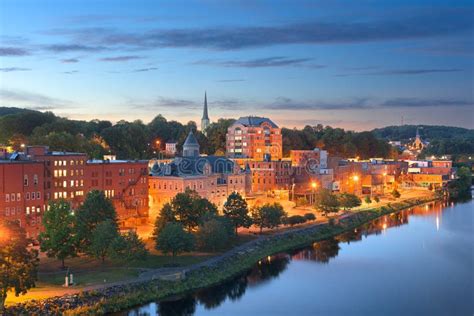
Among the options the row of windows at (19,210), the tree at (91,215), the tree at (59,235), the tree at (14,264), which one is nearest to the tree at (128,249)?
the tree at (91,215)

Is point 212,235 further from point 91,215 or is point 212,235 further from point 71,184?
point 71,184

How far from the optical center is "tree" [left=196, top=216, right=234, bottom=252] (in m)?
45.3

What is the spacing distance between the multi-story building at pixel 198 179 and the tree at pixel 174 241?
1864 cm

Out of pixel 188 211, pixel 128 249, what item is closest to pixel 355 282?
pixel 188 211

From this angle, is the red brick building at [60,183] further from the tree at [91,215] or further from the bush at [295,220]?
the bush at [295,220]

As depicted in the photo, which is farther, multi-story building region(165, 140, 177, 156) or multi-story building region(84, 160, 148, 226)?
multi-story building region(165, 140, 177, 156)

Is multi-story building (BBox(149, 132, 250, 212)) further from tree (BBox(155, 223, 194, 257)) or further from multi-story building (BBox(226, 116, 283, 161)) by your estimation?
multi-story building (BBox(226, 116, 283, 161))

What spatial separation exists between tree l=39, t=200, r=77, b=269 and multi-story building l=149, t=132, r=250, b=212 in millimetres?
20469

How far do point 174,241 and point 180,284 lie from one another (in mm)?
4004

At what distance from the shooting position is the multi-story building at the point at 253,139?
104 metres

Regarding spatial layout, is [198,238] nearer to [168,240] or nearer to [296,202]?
[168,240]

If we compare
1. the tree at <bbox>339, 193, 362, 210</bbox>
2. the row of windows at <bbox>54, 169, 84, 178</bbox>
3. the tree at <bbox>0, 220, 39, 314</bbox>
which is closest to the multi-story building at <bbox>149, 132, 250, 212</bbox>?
the row of windows at <bbox>54, 169, 84, 178</bbox>

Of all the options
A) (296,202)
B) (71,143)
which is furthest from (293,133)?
(71,143)

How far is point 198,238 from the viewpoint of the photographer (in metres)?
46.1
